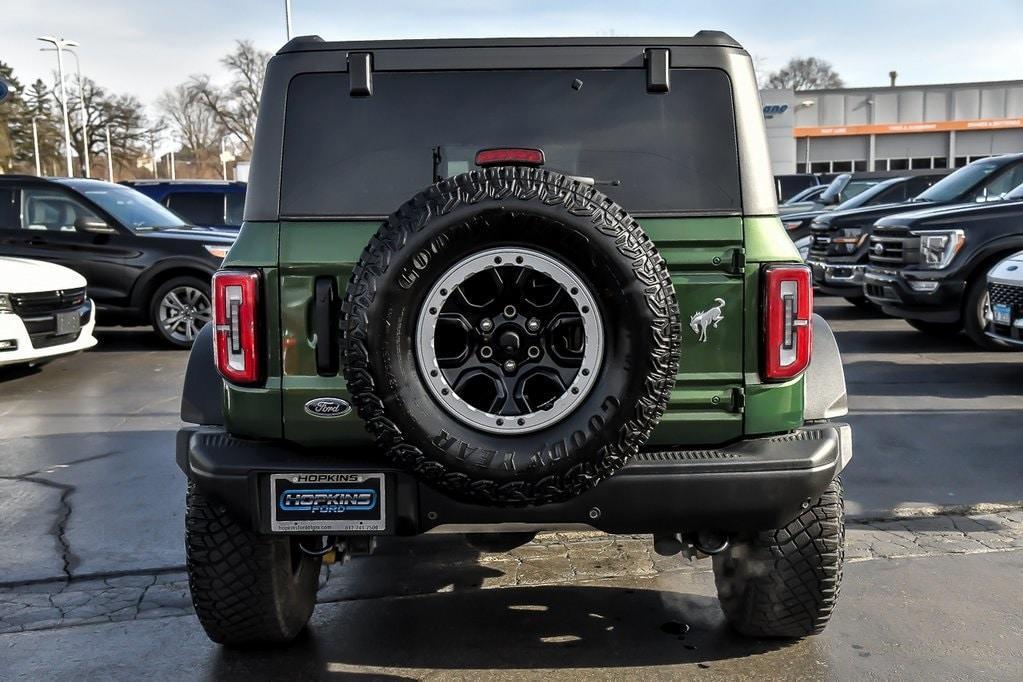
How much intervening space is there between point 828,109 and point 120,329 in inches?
2173

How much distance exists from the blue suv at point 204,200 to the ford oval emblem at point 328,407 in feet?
40.0

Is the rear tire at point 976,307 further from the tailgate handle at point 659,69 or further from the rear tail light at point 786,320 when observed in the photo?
the tailgate handle at point 659,69

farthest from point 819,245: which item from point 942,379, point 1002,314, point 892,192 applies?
point 1002,314

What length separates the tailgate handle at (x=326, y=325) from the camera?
128 inches

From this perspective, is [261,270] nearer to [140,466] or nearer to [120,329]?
[140,466]

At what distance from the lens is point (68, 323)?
9305 mm

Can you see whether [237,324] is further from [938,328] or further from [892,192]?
[892,192]

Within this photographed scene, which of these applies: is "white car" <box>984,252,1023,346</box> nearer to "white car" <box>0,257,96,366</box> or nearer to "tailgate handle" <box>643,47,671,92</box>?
"tailgate handle" <box>643,47,671,92</box>

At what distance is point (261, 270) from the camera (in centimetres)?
330

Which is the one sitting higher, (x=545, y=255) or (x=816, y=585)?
(x=545, y=255)

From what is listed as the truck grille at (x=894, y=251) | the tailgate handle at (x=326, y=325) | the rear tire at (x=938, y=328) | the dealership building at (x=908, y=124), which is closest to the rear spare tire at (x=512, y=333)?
the tailgate handle at (x=326, y=325)

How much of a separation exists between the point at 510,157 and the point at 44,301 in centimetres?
704

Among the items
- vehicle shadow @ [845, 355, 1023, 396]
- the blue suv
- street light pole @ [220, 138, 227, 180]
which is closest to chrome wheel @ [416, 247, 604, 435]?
vehicle shadow @ [845, 355, 1023, 396]

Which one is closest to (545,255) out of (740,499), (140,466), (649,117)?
(649,117)
